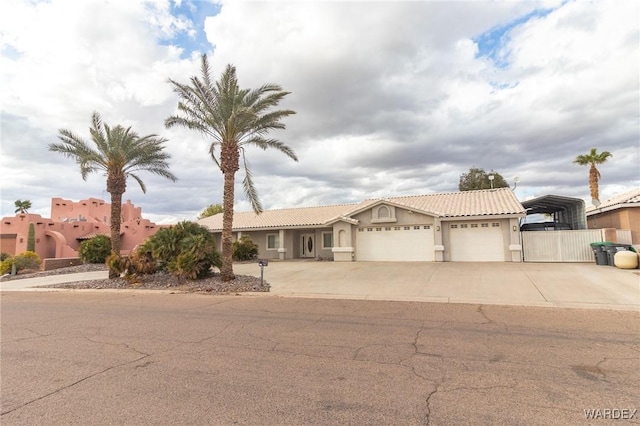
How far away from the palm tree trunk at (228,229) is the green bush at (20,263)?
17.0m

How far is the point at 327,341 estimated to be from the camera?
266 inches

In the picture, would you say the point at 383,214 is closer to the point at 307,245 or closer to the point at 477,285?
the point at 307,245

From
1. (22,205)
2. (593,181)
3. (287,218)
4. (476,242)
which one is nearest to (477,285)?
(476,242)

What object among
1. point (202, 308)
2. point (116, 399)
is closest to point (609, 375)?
point (116, 399)

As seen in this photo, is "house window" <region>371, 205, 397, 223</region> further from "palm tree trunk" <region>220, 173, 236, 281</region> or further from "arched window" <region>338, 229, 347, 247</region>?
"palm tree trunk" <region>220, 173, 236, 281</region>

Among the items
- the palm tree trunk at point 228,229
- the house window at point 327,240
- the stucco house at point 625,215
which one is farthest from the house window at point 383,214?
the stucco house at point 625,215

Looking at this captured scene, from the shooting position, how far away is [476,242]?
74.8ft

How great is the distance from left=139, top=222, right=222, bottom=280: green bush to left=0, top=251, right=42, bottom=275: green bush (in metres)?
12.7

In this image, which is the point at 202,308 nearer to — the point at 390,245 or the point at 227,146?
the point at 227,146

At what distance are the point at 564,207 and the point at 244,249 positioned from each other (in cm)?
2411

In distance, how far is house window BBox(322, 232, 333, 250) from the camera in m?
30.2

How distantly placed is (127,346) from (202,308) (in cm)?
413

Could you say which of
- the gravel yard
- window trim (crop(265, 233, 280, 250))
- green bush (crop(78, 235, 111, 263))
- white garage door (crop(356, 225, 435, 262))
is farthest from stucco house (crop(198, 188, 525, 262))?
the gravel yard

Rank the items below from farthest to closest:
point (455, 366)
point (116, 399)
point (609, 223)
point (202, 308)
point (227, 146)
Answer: point (609, 223) < point (227, 146) < point (202, 308) < point (455, 366) < point (116, 399)
